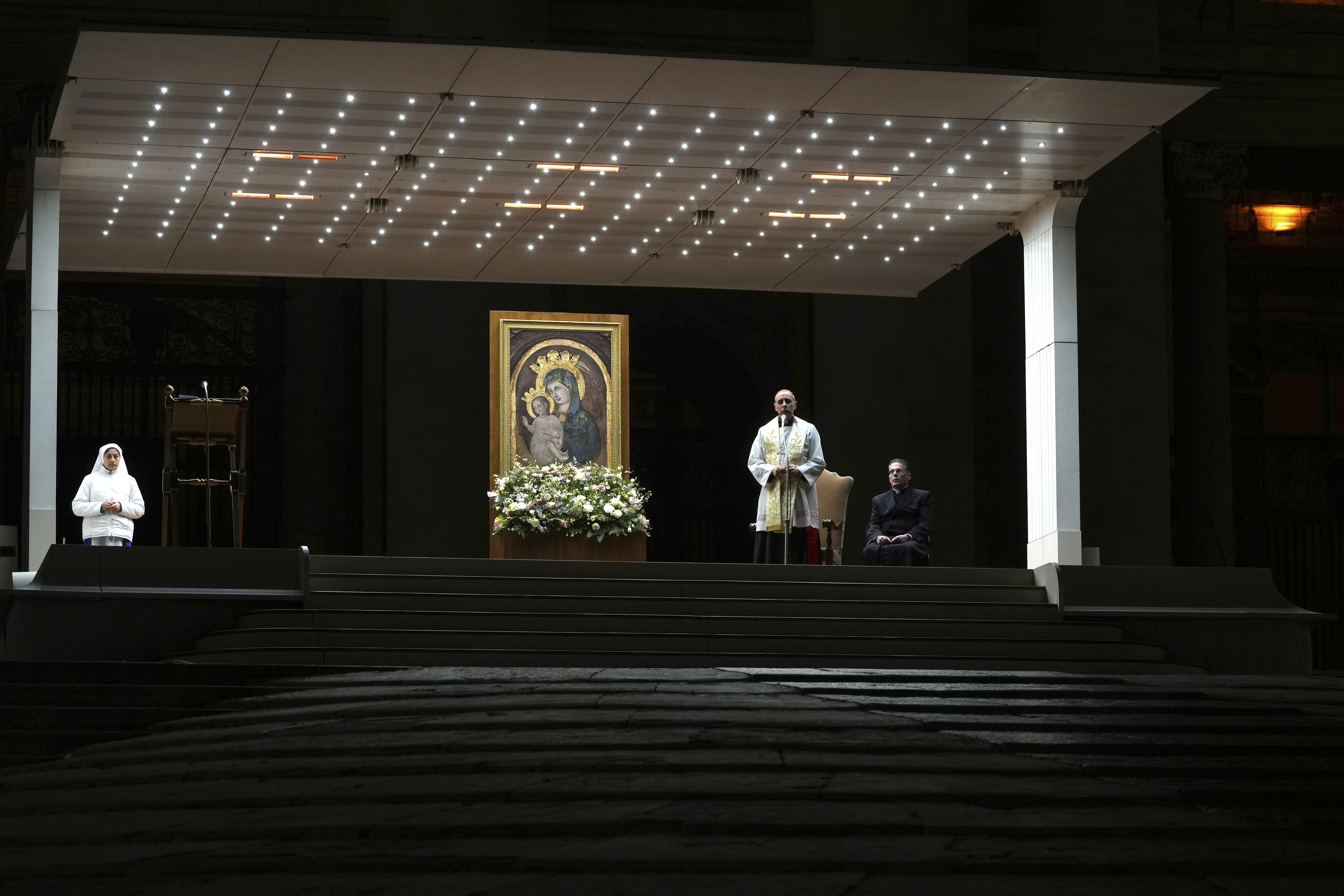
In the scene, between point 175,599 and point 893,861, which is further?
point 175,599

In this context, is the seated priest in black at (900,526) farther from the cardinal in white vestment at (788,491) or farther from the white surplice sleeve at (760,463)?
the white surplice sleeve at (760,463)

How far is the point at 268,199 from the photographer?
14016mm

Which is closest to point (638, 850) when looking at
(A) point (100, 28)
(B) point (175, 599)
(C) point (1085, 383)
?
(B) point (175, 599)

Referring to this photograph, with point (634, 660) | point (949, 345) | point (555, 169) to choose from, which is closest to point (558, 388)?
point (555, 169)

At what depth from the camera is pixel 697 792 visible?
630 cm

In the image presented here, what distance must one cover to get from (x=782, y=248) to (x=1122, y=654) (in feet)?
19.1

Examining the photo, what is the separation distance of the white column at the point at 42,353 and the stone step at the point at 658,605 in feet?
7.31

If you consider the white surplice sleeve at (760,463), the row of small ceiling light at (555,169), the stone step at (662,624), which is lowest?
the stone step at (662,624)

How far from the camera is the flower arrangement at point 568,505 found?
44.5 feet

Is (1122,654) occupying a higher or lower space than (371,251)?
lower

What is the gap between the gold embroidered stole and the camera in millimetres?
13227

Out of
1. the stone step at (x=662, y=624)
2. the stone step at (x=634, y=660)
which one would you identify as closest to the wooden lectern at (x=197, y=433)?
the stone step at (x=662, y=624)

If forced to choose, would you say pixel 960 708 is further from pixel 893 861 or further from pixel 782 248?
pixel 782 248

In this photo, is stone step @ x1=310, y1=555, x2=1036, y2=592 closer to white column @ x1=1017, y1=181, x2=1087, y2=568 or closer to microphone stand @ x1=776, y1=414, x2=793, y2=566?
microphone stand @ x1=776, y1=414, x2=793, y2=566
